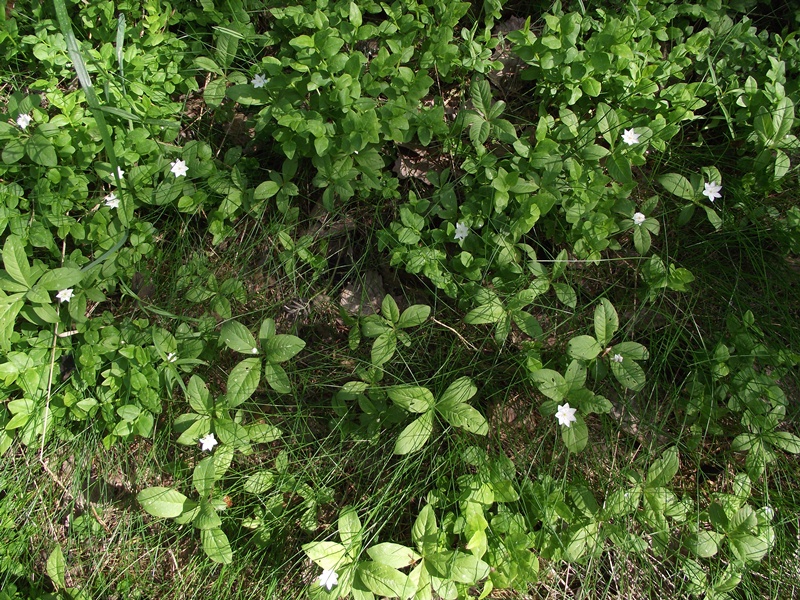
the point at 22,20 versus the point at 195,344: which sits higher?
the point at 22,20

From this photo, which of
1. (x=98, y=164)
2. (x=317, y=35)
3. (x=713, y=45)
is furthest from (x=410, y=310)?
(x=713, y=45)

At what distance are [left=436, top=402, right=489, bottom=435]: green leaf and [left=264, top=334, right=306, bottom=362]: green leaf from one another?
20.7 inches

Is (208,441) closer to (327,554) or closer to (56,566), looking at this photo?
(327,554)

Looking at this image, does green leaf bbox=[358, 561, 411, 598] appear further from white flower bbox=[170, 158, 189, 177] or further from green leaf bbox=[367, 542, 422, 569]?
white flower bbox=[170, 158, 189, 177]

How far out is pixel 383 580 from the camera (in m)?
1.79

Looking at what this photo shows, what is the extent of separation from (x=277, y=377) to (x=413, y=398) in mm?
483

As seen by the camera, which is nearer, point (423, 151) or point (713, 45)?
point (713, 45)

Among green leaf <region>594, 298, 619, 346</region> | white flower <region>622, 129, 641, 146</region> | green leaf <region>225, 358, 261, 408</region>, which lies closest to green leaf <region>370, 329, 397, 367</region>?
green leaf <region>225, 358, 261, 408</region>

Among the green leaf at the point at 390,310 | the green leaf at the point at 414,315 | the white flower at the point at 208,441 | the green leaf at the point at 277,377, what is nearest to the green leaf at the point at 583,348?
the green leaf at the point at 414,315

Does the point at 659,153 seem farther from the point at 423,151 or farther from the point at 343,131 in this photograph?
the point at 343,131

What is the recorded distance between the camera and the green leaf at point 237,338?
1.92m

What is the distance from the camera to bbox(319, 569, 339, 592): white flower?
5.99 ft

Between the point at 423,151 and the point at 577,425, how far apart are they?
125cm

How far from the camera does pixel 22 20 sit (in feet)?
7.95
